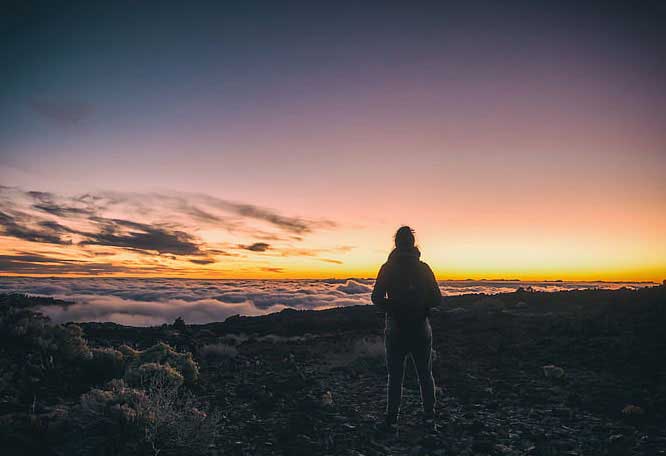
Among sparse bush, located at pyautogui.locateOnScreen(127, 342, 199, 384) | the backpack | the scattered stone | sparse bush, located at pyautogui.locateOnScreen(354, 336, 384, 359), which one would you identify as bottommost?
sparse bush, located at pyautogui.locateOnScreen(354, 336, 384, 359)

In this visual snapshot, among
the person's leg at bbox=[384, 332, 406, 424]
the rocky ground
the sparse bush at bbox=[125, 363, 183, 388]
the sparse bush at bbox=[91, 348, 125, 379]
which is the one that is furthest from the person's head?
the sparse bush at bbox=[91, 348, 125, 379]

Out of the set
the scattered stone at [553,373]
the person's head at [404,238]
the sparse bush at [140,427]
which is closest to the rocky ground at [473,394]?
the scattered stone at [553,373]

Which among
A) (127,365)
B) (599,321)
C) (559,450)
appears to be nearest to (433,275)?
(559,450)

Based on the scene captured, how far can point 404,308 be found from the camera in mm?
5922

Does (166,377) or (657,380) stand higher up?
(166,377)

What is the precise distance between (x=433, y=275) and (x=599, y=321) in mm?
14213

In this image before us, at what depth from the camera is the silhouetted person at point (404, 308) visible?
19.5ft

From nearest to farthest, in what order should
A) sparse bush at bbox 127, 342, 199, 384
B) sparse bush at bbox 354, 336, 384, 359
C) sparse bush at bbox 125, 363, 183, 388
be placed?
1. sparse bush at bbox 125, 363, 183, 388
2. sparse bush at bbox 127, 342, 199, 384
3. sparse bush at bbox 354, 336, 384, 359

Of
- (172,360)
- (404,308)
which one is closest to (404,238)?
(404,308)

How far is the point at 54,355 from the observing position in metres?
8.84

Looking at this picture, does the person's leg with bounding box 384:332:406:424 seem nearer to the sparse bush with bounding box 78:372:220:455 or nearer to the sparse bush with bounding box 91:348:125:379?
the sparse bush with bounding box 78:372:220:455

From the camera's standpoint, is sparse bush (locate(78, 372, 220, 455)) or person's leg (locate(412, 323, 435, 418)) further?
person's leg (locate(412, 323, 435, 418))

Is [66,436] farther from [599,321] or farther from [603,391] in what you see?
[599,321]

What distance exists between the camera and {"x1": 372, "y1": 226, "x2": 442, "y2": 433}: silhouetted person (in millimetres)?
5941
